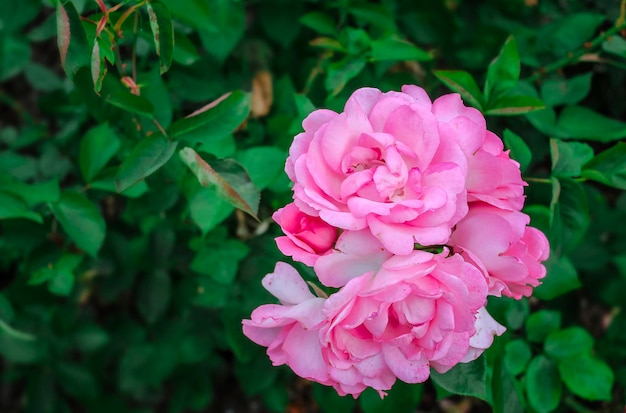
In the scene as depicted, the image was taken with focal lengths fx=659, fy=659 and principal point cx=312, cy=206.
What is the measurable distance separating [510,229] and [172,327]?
107 cm

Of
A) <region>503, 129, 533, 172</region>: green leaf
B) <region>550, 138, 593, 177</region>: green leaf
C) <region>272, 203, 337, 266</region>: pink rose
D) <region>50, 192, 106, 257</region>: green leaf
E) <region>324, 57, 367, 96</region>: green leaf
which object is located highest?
<region>272, 203, 337, 266</region>: pink rose

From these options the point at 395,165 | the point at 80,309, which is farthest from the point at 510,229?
the point at 80,309

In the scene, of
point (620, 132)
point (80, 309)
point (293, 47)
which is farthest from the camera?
point (80, 309)

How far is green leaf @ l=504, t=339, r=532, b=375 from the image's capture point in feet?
3.65

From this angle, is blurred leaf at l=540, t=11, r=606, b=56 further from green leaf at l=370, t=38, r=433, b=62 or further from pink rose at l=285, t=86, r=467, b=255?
pink rose at l=285, t=86, r=467, b=255

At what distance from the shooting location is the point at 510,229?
0.70 m

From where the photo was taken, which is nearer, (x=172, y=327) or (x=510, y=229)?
(x=510, y=229)

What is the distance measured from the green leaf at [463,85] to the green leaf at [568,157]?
12 centimetres

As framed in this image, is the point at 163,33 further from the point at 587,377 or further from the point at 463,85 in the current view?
the point at 587,377

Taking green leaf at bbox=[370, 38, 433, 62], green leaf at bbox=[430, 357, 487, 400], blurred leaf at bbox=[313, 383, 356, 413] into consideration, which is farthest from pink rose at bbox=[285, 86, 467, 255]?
blurred leaf at bbox=[313, 383, 356, 413]

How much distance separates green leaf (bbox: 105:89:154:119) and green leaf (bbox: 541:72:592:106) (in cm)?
73

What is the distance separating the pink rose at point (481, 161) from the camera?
0.72 m

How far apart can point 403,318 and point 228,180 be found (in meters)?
0.30

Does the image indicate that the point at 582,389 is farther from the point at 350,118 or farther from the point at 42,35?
the point at 42,35
